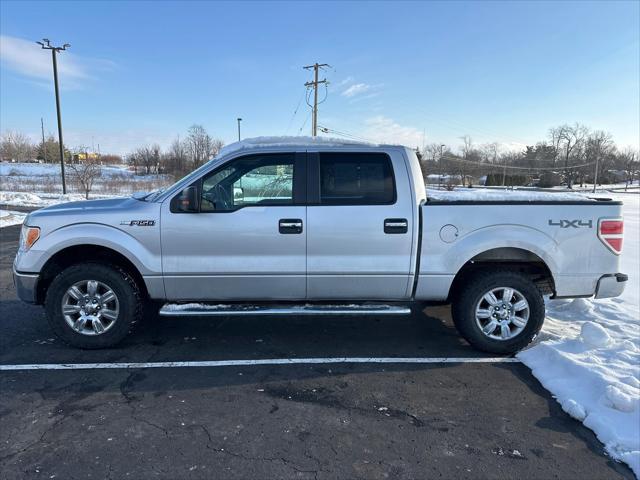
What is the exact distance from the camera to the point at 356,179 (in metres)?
4.26

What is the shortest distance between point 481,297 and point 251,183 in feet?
8.40

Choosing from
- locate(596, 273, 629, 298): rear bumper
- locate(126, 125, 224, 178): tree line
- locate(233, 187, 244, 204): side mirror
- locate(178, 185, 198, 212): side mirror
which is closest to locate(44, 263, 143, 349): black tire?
locate(178, 185, 198, 212): side mirror

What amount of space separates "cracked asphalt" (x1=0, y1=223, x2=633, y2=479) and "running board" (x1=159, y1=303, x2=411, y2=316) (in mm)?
453

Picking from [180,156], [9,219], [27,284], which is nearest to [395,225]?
[27,284]

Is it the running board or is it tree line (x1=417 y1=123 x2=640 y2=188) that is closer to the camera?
the running board

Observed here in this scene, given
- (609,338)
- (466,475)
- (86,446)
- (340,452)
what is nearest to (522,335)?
(609,338)

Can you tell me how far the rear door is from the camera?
13.6 feet

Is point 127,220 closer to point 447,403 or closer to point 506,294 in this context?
point 447,403

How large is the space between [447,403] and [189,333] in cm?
290

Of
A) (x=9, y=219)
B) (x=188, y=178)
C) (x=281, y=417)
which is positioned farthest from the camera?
(x=9, y=219)

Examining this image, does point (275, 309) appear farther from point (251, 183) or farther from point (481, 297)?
point (481, 297)

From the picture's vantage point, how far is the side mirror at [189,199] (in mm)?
4074

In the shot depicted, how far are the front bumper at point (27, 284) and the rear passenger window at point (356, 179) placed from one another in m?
2.93

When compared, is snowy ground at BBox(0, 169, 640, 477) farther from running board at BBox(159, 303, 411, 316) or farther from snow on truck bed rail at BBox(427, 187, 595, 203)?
running board at BBox(159, 303, 411, 316)
